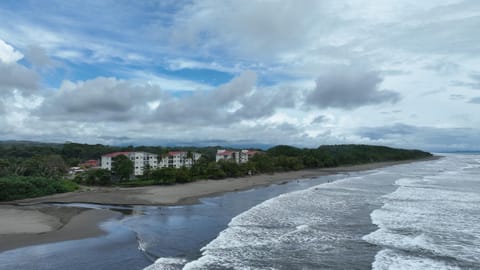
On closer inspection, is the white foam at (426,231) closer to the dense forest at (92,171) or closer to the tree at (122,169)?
the dense forest at (92,171)

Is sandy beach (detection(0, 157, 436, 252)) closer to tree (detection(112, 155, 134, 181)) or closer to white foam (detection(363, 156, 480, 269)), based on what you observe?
tree (detection(112, 155, 134, 181))

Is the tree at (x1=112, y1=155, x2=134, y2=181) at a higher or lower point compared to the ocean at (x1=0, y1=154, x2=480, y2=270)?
higher

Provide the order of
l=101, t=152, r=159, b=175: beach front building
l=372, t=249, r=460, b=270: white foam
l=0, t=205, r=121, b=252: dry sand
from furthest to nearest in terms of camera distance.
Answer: l=101, t=152, r=159, b=175: beach front building
l=0, t=205, r=121, b=252: dry sand
l=372, t=249, r=460, b=270: white foam

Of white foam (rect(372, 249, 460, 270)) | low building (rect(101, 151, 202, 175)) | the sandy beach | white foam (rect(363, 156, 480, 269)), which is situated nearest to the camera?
white foam (rect(372, 249, 460, 270))

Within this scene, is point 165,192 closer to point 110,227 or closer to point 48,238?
point 110,227

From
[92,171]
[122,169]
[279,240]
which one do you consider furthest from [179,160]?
[279,240]

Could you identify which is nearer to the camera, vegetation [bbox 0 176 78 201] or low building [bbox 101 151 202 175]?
vegetation [bbox 0 176 78 201]

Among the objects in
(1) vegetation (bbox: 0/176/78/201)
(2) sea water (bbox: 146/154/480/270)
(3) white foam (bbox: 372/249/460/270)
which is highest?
(1) vegetation (bbox: 0/176/78/201)

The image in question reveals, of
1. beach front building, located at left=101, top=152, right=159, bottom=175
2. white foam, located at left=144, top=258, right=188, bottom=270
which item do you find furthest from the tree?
white foam, located at left=144, top=258, right=188, bottom=270
